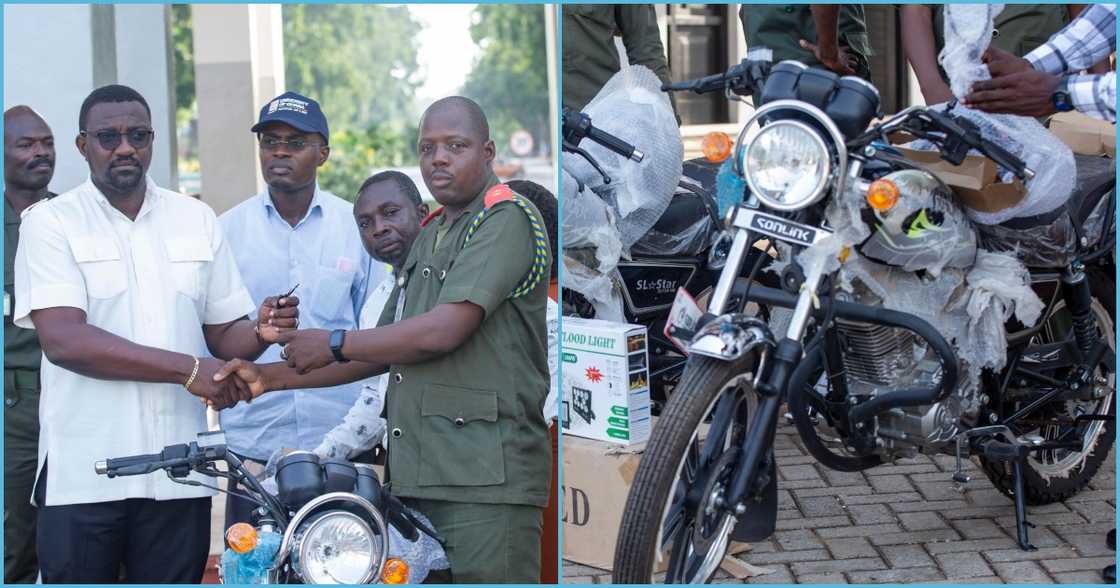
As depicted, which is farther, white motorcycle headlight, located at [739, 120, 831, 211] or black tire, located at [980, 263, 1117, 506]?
black tire, located at [980, 263, 1117, 506]

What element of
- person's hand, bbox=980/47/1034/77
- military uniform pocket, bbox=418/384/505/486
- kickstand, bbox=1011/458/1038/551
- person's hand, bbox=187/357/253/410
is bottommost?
kickstand, bbox=1011/458/1038/551

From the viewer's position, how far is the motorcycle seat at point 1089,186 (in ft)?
14.2

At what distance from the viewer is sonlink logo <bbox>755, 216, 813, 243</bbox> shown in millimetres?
3398

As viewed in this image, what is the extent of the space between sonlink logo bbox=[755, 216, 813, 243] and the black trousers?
1.82 m

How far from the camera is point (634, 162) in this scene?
4.52 metres

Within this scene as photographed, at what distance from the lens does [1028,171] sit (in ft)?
11.9

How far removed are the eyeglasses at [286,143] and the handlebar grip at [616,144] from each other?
35.6 inches

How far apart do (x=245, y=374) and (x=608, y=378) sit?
123 centimetres

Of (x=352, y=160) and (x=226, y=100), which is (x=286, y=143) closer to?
(x=226, y=100)

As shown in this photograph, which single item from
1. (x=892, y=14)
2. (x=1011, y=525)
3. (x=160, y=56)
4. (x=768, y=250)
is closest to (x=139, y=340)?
(x=768, y=250)

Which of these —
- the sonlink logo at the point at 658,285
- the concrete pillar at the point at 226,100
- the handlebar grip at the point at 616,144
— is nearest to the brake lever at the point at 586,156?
the handlebar grip at the point at 616,144

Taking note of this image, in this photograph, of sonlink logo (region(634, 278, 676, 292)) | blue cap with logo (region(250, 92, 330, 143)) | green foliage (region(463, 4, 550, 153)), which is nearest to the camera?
blue cap with logo (region(250, 92, 330, 143))

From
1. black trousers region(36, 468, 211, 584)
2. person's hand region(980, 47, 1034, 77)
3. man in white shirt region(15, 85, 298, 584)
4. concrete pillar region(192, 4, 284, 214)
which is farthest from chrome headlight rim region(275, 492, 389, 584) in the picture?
concrete pillar region(192, 4, 284, 214)

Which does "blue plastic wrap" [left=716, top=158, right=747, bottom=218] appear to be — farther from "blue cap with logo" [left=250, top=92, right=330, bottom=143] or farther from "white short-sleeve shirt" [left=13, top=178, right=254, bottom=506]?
"white short-sleeve shirt" [left=13, top=178, right=254, bottom=506]
